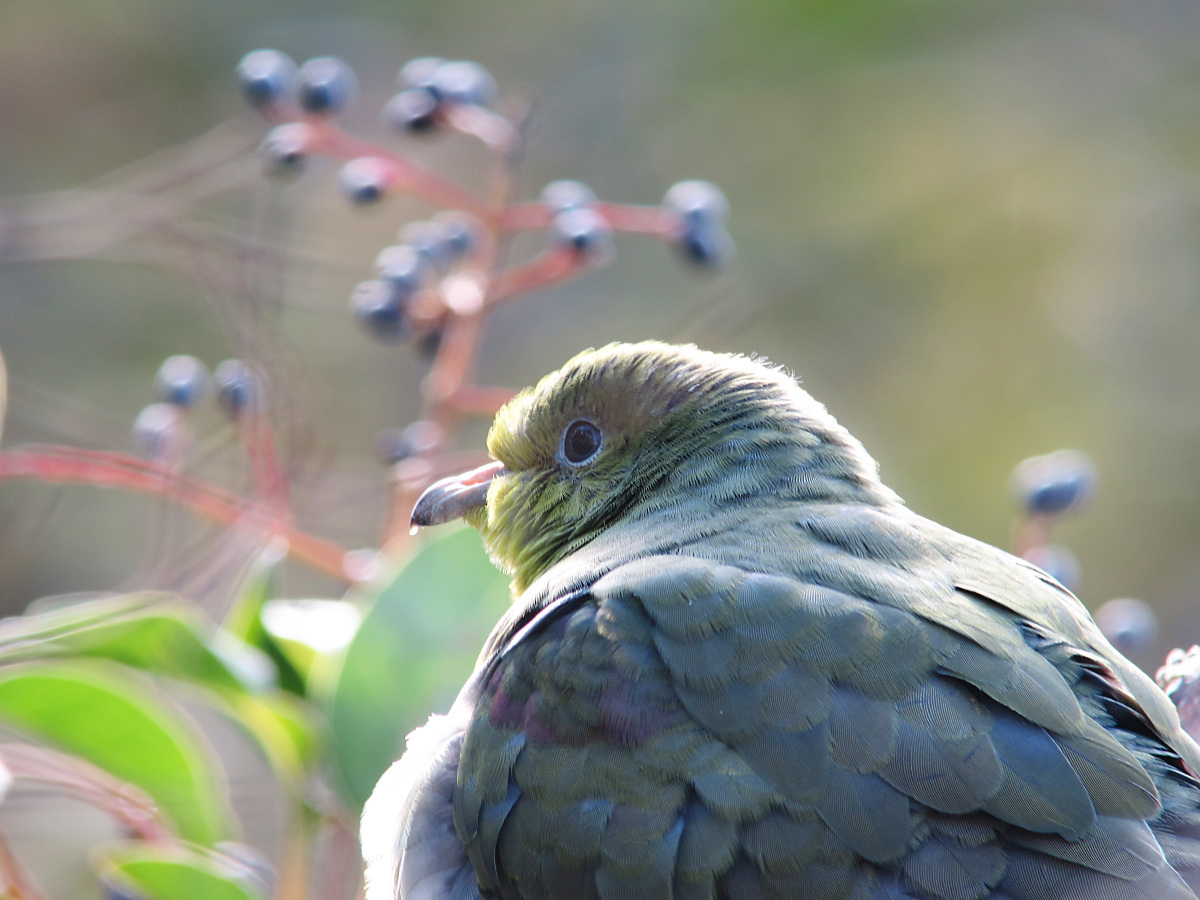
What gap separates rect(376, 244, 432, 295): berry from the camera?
182 centimetres

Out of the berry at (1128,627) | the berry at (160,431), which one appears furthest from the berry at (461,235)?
the berry at (1128,627)

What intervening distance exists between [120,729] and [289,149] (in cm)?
85

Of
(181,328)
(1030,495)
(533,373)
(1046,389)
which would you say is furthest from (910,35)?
(1030,495)

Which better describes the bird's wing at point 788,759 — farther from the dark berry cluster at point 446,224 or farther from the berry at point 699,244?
the berry at point 699,244

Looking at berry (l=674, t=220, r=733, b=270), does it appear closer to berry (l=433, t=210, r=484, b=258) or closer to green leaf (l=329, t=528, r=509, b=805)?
berry (l=433, t=210, r=484, b=258)

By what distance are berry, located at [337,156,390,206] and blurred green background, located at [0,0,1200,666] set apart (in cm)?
261

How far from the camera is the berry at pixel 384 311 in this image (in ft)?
5.95

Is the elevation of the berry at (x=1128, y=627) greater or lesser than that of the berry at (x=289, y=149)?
lesser

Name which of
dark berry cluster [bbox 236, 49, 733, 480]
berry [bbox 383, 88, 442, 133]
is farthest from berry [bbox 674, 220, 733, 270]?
berry [bbox 383, 88, 442, 133]

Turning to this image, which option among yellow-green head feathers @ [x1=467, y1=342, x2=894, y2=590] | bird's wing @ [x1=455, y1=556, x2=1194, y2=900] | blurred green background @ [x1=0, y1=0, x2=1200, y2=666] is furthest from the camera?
blurred green background @ [x1=0, y1=0, x2=1200, y2=666]

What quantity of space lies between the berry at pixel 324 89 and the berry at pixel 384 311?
267 mm

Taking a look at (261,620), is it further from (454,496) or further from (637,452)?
(637,452)

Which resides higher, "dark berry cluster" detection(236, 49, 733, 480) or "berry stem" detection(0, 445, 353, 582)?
"dark berry cluster" detection(236, 49, 733, 480)

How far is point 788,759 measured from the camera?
1.30 m
